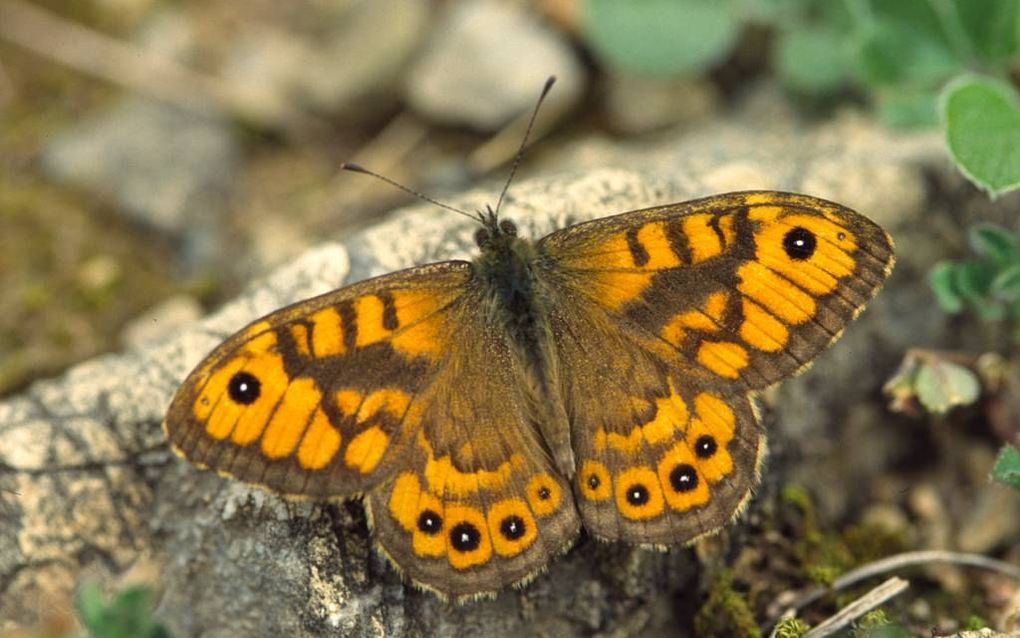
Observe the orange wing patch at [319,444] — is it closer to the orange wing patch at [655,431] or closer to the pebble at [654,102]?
the orange wing patch at [655,431]

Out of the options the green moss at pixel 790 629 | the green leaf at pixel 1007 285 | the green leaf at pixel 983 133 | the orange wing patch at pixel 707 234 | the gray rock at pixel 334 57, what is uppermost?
the gray rock at pixel 334 57

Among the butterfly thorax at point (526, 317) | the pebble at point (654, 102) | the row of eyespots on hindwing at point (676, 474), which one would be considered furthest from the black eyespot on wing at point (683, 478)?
the pebble at point (654, 102)

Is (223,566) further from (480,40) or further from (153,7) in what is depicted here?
(153,7)

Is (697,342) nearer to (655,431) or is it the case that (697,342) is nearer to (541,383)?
(655,431)

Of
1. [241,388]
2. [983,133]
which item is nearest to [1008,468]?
[983,133]

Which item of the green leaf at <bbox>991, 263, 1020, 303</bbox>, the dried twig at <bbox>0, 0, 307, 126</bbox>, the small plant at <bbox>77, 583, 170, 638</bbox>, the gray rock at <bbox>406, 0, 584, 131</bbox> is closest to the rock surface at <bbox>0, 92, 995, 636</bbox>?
the green leaf at <bbox>991, 263, 1020, 303</bbox>

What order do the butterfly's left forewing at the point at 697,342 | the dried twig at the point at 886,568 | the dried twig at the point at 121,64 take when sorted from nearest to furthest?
the butterfly's left forewing at the point at 697,342, the dried twig at the point at 886,568, the dried twig at the point at 121,64

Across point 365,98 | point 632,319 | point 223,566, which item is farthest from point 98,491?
point 365,98
